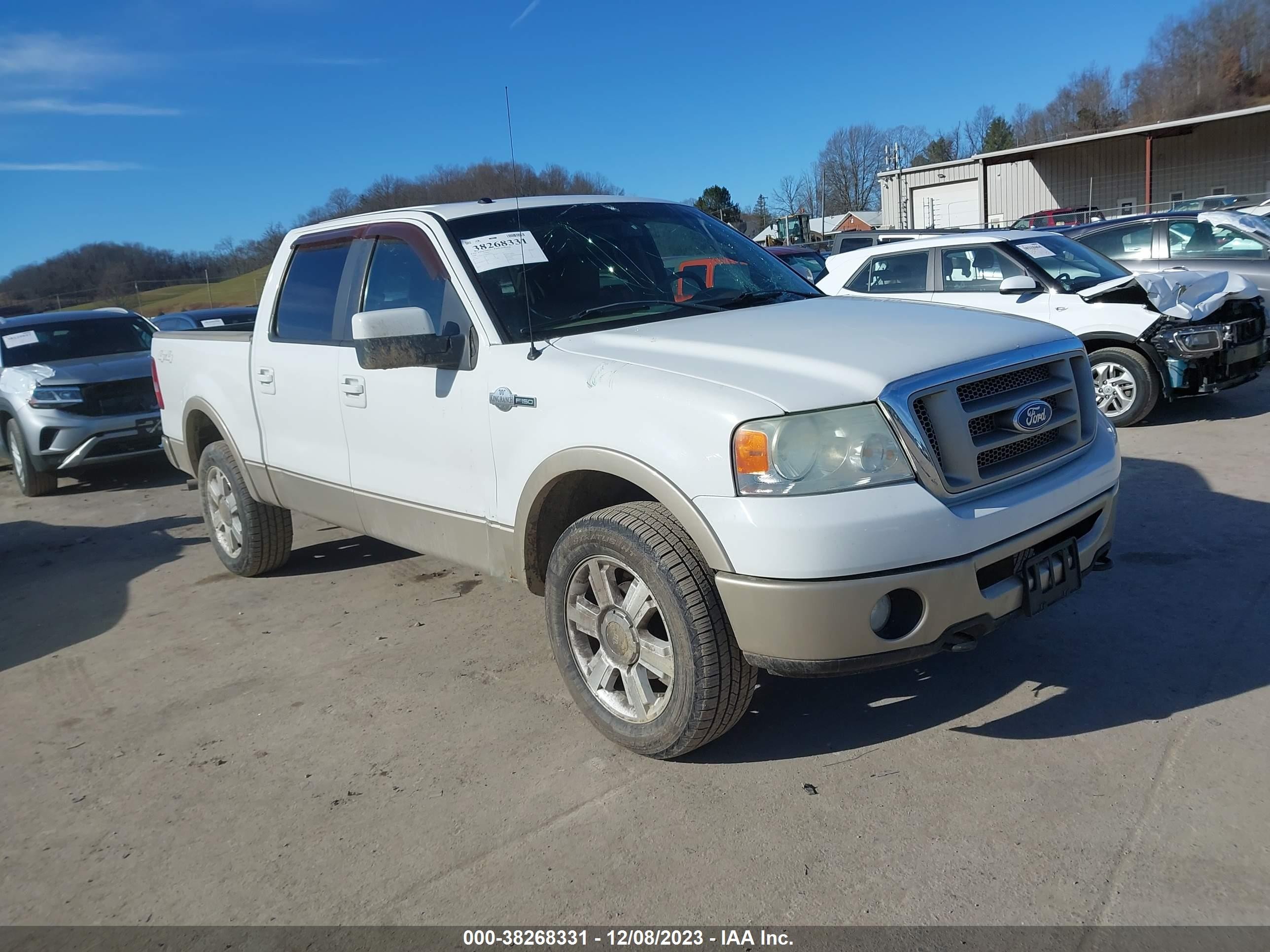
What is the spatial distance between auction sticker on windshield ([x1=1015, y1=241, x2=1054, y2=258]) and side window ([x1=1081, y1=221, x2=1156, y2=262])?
243 centimetres

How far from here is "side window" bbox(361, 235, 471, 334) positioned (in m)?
4.03

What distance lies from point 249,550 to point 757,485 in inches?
158

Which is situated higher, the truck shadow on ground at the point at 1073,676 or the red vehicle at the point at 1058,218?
the red vehicle at the point at 1058,218

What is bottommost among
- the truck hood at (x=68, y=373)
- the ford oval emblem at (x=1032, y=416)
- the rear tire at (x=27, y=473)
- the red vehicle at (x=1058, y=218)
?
the rear tire at (x=27, y=473)

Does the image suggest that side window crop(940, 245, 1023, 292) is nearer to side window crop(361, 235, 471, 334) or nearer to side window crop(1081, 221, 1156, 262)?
side window crop(1081, 221, 1156, 262)

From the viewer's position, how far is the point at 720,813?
3.08 metres

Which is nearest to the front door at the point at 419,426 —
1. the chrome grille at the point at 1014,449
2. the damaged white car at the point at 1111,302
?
the chrome grille at the point at 1014,449

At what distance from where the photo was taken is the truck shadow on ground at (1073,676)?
350cm

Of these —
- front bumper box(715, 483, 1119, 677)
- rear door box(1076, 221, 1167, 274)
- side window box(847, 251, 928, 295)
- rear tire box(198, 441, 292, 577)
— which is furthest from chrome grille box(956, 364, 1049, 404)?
rear door box(1076, 221, 1167, 274)

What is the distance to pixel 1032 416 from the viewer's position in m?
3.28

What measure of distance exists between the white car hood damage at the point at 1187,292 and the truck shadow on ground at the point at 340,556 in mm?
6099

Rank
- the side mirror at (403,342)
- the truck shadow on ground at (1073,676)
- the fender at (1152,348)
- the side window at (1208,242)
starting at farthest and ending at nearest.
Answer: the side window at (1208,242) < the fender at (1152,348) < the side mirror at (403,342) < the truck shadow on ground at (1073,676)

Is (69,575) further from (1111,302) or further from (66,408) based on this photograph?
(1111,302)
